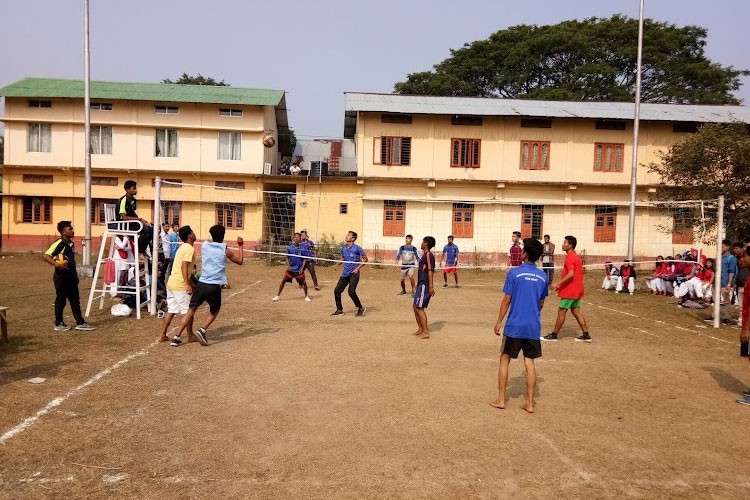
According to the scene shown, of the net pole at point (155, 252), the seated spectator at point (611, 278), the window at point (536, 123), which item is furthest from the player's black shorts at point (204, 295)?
the window at point (536, 123)

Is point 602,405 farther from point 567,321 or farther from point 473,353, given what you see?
point 567,321

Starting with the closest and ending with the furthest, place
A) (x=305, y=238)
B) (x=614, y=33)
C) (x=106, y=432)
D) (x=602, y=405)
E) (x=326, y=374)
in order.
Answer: (x=106, y=432) → (x=602, y=405) → (x=326, y=374) → (x=305, y=238) → (x=614, y=33)

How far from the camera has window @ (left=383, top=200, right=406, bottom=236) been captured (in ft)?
85.8

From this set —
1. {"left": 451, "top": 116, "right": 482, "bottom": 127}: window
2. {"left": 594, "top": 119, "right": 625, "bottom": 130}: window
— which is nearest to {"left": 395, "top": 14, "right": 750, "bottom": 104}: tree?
{"left": 594, "top": 119, "right": 625, "bottom": 130}: window

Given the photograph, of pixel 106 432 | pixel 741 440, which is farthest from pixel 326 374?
pixel 741 440

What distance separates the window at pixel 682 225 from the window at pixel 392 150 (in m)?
11.3

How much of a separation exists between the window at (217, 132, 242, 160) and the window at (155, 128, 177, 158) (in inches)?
84.2

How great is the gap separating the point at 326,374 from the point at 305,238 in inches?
295

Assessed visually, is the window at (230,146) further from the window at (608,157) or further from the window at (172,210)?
the window at (608,157)

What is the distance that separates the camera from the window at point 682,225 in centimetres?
1864

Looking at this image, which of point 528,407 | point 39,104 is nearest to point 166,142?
point 39,104

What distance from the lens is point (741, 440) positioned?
502 cm

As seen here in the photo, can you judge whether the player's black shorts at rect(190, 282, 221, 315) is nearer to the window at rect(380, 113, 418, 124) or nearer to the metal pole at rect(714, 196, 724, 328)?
the metal pole at rect(714, 196, 724, 328)

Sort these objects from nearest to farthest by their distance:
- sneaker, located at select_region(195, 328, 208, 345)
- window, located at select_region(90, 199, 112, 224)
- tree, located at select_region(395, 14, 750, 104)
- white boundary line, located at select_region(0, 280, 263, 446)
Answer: white boundary line, located at select_region(0, 280, 263, 446) → sneaker, located at select_region(195, 328, 208, 345) → window, located at select_region(90, 199, 112, 224) → tree, located at select_region(395, 14, 750, 104)
